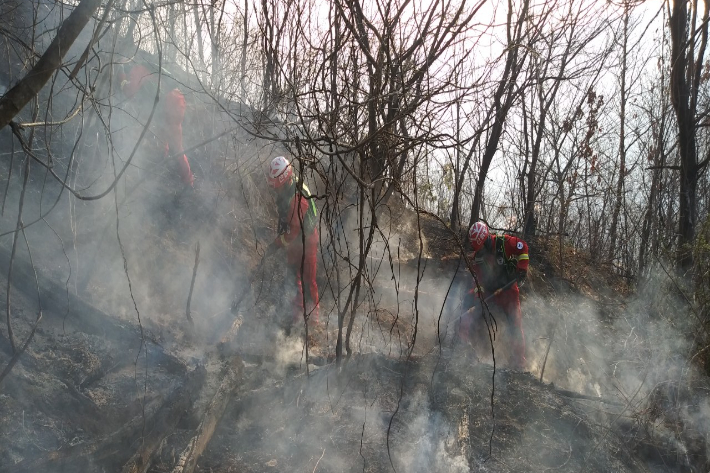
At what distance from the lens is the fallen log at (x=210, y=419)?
2.86m

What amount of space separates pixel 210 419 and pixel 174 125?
452 cm

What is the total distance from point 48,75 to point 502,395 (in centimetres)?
393

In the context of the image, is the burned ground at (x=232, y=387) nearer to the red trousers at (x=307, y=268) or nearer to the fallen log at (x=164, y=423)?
the fallen log at (x=164, y=423)

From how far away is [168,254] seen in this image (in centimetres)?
548

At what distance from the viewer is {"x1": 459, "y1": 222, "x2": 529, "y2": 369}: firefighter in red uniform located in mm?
6254

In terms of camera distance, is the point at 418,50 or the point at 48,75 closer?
the point at 48,75

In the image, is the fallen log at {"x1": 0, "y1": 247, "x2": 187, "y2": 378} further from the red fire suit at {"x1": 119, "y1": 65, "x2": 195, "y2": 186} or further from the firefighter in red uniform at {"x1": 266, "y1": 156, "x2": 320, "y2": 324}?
the red fire suit at {"x1": 119, "y1": 65, "x2": 195, "y2": 186}

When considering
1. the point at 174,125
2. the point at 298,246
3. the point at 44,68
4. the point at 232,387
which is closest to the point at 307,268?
the point at 298,246

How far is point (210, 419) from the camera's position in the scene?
10.7 feet

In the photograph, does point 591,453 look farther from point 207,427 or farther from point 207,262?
point 207,262

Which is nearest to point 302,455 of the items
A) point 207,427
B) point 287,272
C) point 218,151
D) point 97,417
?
point 207,427

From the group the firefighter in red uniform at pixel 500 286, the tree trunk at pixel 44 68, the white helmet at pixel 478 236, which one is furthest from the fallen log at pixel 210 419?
the white helmet at pixel 478 236

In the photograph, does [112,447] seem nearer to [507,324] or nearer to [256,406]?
[256,406]

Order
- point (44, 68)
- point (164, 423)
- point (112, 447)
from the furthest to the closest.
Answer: point (164, 423) < point (112, 447) < point (44, 68)
